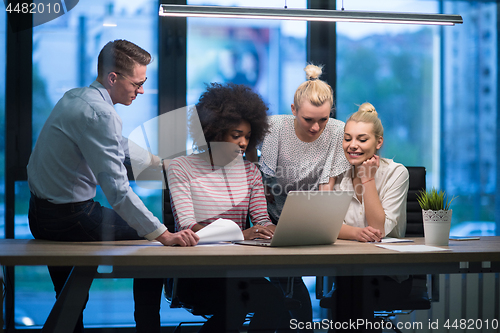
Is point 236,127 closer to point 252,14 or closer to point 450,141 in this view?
point 252,14

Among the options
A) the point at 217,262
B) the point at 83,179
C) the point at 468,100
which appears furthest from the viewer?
the point at 468,100

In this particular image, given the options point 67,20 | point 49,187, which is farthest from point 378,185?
point 67,20

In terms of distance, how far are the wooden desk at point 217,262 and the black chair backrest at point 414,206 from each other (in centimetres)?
84

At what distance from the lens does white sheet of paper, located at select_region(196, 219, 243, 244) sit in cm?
125

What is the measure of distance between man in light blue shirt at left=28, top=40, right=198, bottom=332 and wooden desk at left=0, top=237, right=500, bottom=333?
169 millimetres

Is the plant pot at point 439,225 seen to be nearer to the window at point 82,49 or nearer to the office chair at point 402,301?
the office chair at point 402,301

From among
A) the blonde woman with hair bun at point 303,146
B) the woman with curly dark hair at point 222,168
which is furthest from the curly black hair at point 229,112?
the blonde woman with hair bun at point 303,146

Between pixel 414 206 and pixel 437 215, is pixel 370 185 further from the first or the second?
pixel 414 206

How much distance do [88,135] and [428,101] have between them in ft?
7.54

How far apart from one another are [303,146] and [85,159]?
39.4 inches

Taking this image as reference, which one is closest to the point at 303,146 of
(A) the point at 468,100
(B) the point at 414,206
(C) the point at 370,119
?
(C) the point at 370,119

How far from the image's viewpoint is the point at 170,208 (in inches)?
69.9

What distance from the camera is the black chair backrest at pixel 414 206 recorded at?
77.1 inches

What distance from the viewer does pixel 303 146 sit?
75.3 inches
